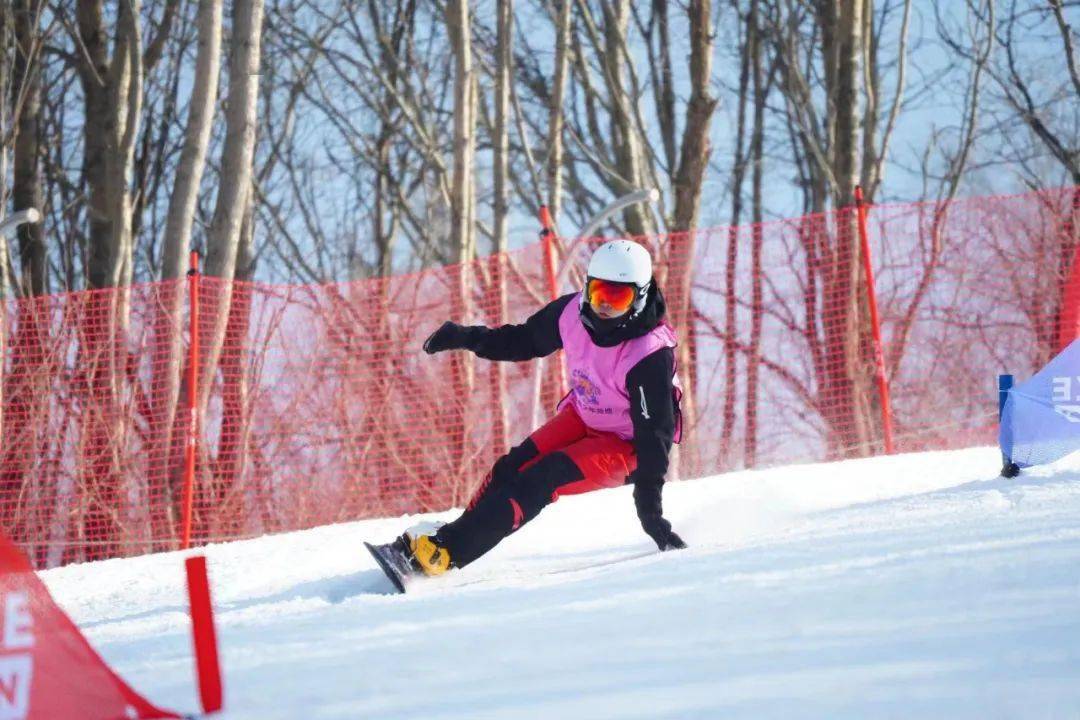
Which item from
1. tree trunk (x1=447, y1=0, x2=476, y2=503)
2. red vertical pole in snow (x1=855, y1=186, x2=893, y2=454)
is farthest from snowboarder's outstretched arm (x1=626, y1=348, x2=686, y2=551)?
tree trunk (x1=447, y1=0, x2=476, y2=503)

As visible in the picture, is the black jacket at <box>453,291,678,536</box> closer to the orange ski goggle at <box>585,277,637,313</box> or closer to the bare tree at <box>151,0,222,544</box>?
the orange ski goggle at <box>585,277,637,313</box>

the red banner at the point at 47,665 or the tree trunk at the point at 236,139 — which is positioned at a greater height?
the tree trunk at the point at 236,139

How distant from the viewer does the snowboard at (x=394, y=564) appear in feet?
14.6

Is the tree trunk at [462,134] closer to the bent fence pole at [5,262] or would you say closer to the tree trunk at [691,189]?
the tree trunk at [691,189]

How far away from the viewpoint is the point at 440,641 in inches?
121

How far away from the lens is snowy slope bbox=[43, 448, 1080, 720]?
7.79 feet

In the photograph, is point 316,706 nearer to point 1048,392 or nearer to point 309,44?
point 1048,392

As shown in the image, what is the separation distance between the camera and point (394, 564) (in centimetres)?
450

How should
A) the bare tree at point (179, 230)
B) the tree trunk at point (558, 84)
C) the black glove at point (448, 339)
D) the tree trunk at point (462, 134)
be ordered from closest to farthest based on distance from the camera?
1. the black glove at point (448, 339)
2. the bare tree at point (179, 230)
3. the tree trunk at point (462, 134)
4. the tree trunk at point (558, 84)

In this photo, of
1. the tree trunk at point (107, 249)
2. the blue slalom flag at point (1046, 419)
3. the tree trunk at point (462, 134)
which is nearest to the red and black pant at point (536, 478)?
the blue slalom flag at point (1046, 419)

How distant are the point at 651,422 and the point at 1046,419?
1874 mm

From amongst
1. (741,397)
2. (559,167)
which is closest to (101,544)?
(741,397)

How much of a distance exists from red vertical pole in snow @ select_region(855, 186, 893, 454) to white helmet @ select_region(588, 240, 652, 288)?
3861mm

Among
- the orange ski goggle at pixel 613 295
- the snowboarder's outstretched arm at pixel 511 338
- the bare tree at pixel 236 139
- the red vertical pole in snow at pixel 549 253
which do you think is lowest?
the snowboarder's outstretched arm at pixel 511 338
